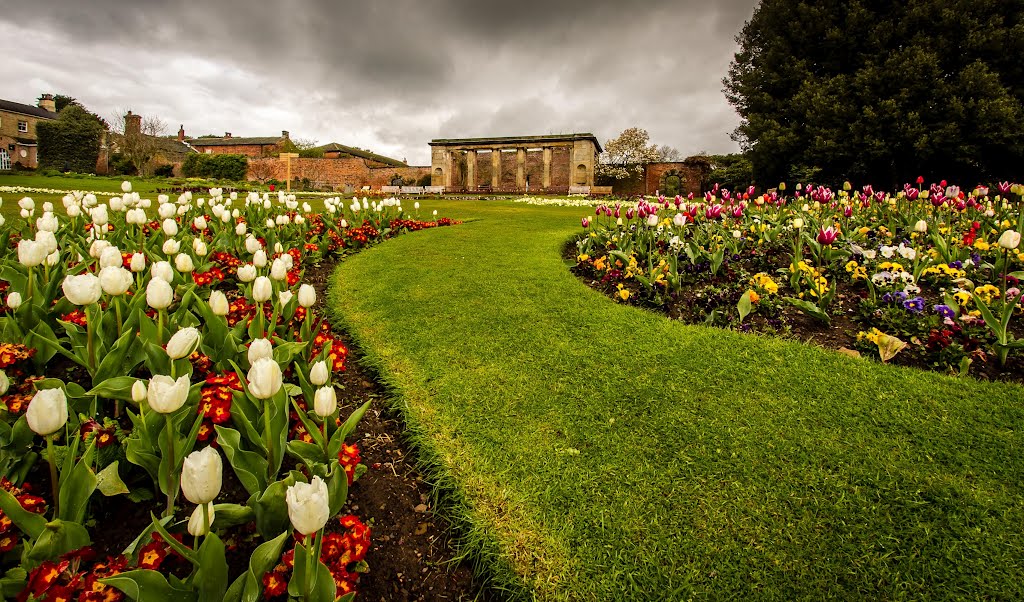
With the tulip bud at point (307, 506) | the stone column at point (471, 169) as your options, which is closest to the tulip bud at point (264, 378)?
the tulip bud at point (307, 506)

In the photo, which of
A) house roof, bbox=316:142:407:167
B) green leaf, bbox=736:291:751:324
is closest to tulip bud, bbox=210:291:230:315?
green leaf, bbox=736:291:751:324

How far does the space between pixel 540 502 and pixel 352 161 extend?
155 feet

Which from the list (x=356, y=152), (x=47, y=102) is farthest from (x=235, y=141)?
(x=47, y=102)

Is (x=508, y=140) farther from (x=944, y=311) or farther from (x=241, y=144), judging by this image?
(x=944, y=311)

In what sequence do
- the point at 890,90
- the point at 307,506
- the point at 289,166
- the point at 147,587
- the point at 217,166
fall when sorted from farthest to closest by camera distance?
the point at 217,166, the point at 289,166, the point at 890,90, the point at 147,587, the point at 307,506

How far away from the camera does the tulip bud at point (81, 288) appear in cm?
197

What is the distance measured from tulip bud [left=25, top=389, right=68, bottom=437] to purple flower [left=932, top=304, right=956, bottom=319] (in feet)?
16.1

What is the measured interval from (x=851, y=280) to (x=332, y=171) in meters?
47.3

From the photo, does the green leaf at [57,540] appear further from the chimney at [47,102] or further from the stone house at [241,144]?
the chimney at [47,102]

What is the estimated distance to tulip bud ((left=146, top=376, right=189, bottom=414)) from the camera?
56.2 inches

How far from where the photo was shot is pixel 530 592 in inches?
66.0

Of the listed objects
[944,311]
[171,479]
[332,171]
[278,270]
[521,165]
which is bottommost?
[171,479]

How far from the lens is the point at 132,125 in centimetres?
4172

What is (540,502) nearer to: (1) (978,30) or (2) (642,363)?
(2) (642,363)
